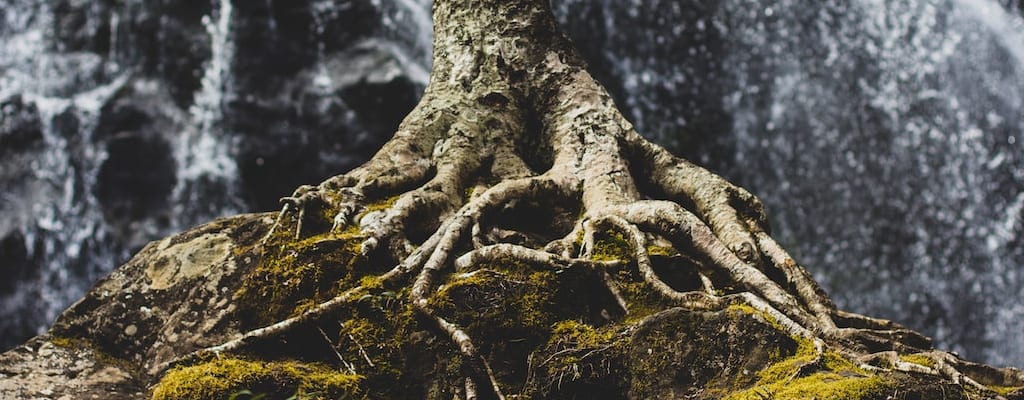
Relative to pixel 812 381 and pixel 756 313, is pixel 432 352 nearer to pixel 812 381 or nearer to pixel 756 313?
pixel 756 313

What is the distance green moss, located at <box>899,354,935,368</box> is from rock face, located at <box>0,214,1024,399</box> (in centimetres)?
16

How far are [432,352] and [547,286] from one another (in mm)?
572

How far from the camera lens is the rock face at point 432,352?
300cm

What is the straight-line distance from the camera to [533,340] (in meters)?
3.40

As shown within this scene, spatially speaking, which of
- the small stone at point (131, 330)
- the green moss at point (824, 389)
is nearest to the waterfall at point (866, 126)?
the small stone at point (131, 330)

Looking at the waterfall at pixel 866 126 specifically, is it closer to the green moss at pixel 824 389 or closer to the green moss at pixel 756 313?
the green moss at pixel 756 313

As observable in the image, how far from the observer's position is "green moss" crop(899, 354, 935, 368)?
309 cm

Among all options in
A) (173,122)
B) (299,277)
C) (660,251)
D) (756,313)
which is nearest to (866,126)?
(173,122)

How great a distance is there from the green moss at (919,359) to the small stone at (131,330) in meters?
3.71

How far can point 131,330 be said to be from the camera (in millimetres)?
4438

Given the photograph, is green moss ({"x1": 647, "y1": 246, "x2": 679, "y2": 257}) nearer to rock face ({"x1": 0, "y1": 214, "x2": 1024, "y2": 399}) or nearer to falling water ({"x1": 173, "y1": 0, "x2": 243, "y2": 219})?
rock face ({"x1": 0, "y1": 214, "x2": 1024, "y2": 399})

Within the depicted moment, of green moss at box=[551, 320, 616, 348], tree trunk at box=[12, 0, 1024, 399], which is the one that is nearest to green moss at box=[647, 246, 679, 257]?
tree trunk at box=[12, 0, 1024, 399]

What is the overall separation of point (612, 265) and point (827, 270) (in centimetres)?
1808

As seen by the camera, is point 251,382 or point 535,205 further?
point 535,205
